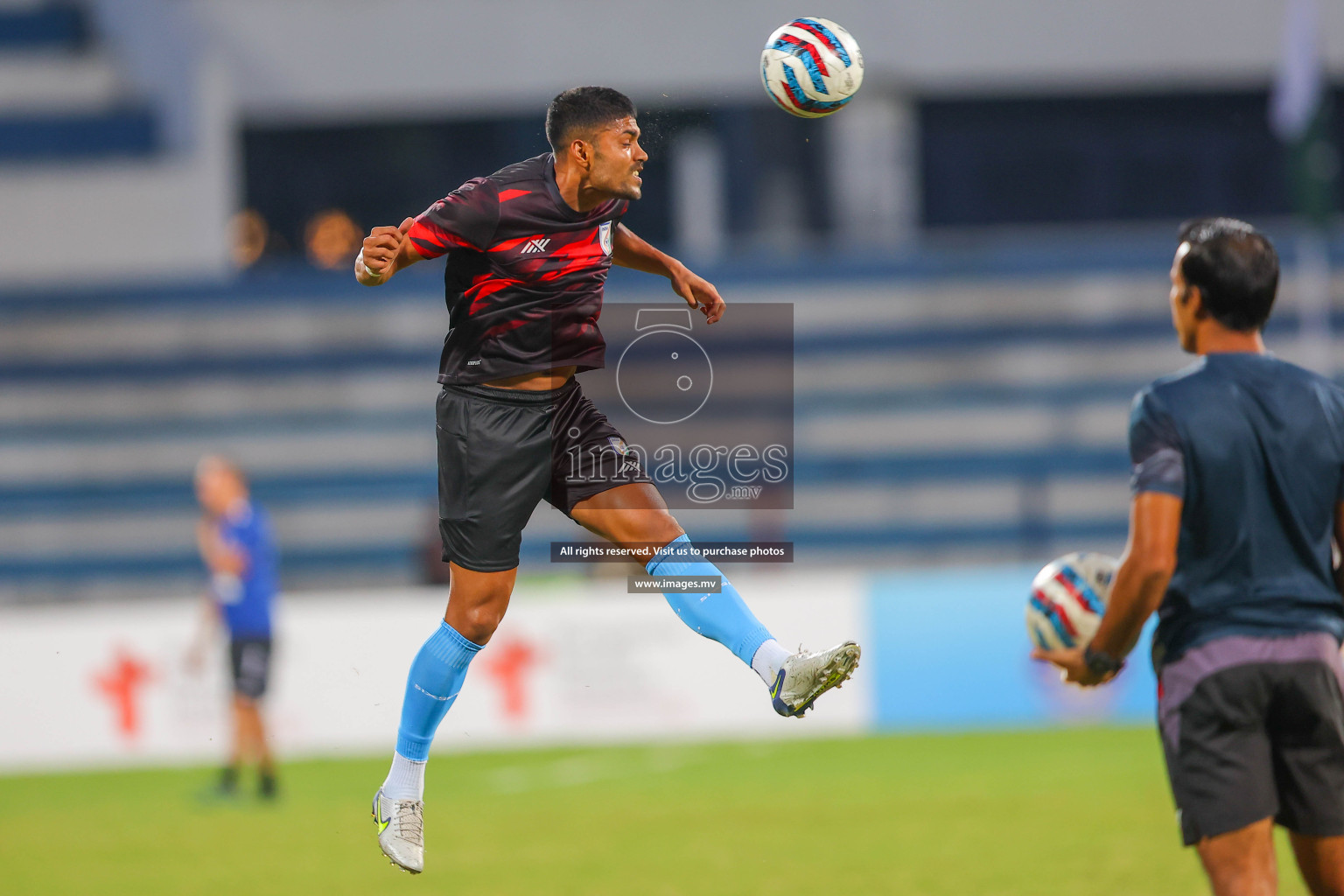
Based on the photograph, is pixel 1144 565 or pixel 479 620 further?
pixel 1144 565

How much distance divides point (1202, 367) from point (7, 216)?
56.6 feet

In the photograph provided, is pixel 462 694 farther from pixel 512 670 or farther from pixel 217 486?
pixel 217 486


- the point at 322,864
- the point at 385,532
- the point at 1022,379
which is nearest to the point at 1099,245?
the point at 1022,379

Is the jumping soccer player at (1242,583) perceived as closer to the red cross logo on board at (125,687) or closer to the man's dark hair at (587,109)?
the man's dark hair at (587,109)

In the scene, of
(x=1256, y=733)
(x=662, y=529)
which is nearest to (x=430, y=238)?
(x=662, y=529)

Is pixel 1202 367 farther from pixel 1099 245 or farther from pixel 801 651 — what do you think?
pixel 1099 245

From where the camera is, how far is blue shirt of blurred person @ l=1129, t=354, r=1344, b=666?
414 centimetres

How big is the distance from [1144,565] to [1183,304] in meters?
0.74

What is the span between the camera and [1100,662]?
13.9 ft

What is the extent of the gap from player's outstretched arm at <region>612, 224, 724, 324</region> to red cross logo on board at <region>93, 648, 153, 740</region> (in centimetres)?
1120

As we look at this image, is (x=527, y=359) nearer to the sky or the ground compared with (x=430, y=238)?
nearer to the ground

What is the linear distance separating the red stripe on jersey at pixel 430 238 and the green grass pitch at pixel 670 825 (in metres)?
6.77

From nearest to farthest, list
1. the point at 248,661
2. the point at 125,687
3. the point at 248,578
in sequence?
the point at 248,578 < the point at 248,661 < the point at 125,687

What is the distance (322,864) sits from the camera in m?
10.8
